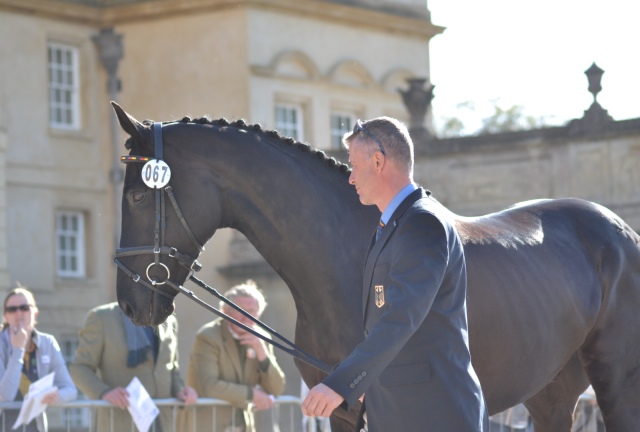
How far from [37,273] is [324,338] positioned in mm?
23248

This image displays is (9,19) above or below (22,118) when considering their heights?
above

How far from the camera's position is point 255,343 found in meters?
8.92

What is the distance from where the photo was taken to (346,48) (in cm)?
3027

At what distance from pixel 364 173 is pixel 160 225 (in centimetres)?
156

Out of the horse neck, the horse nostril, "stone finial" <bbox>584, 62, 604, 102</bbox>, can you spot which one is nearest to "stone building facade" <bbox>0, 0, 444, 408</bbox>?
"stone finial" <bbox>584, 62, 604, 102</bbox>

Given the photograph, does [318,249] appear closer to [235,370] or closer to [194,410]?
[194,410]

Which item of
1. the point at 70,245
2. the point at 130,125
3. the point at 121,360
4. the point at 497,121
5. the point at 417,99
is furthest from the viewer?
the point at 497,121

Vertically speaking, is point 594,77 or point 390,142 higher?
point 594,77

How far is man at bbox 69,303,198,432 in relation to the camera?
8.41 metres

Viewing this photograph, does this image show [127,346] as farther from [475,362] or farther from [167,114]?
[167,114]

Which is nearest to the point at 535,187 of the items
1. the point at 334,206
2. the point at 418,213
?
the point at 334,206

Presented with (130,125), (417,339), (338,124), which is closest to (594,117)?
(338,124)

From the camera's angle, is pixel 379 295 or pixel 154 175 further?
pixel 154 175

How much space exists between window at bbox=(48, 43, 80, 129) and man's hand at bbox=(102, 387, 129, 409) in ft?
71.4
